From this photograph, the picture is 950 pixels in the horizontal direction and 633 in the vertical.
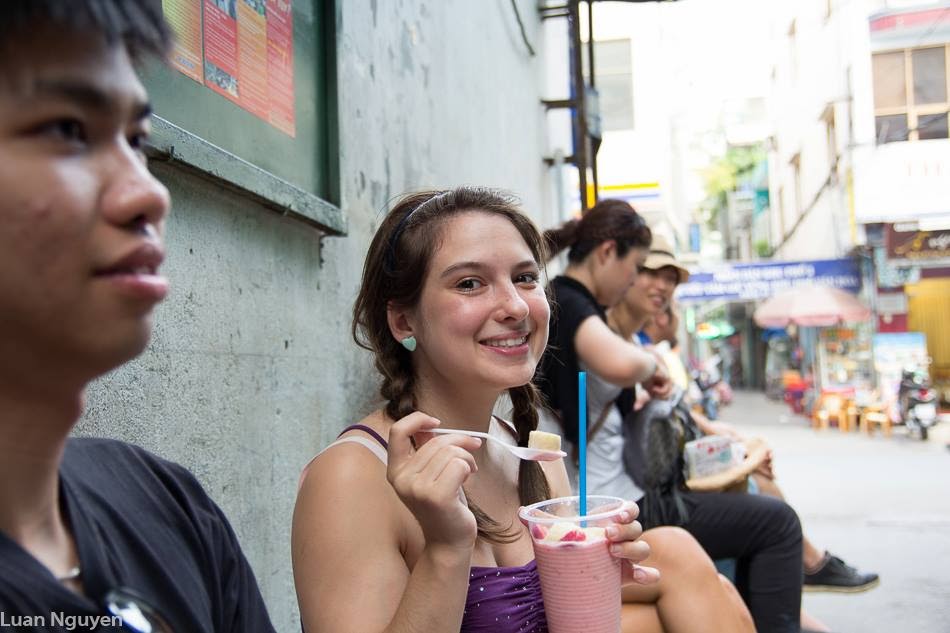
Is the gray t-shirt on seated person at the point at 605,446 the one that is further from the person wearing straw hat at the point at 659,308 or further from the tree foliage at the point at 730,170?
the tree foliage at the point at 730,170

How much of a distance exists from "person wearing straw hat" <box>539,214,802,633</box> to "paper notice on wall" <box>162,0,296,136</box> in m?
1.50

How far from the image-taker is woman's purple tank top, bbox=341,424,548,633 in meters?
1.66

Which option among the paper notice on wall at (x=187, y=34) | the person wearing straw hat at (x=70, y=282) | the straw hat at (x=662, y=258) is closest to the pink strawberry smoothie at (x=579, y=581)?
the person wearing straw hat at (x=70, y=282)

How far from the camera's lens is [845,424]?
15.2 metres

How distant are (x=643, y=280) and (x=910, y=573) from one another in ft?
10.3

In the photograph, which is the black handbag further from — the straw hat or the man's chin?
the man's chin

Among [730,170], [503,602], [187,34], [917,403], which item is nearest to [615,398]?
[503,602]

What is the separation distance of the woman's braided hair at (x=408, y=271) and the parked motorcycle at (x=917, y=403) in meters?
13.2

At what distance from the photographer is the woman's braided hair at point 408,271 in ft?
6.39

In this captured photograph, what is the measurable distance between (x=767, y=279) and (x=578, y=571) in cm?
1660

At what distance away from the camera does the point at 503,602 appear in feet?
5.54

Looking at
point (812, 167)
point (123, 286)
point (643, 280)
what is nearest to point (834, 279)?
point (812, 167)

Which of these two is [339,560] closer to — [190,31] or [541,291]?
[541,291]

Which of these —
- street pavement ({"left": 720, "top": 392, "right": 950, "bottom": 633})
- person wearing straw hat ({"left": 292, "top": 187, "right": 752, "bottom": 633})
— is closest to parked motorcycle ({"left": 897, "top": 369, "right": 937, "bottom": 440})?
street pavement ({"left": 720, "top": 392, "right": 950, "bottom": 633})
